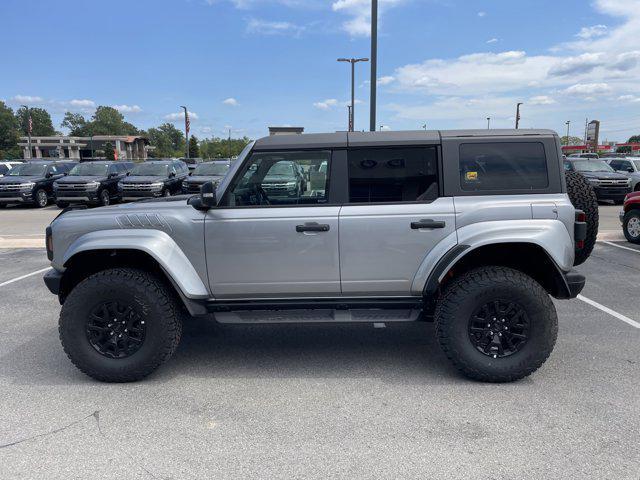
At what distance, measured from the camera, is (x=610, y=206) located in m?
17.8

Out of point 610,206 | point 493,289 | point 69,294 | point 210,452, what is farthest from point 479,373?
point 610,206

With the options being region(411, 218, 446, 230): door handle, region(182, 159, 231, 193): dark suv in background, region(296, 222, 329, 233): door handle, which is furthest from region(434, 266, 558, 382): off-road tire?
region(182, 159, 231, 193): dark suv in background

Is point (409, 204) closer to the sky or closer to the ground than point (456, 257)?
closer to the sky

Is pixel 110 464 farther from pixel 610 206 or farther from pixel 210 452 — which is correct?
pixel 610 206

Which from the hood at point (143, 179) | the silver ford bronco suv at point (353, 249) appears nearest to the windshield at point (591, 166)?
the hood at point (143, 179)

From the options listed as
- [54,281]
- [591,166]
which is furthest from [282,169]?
[591,166]

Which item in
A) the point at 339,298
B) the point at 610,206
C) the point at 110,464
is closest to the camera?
the point at 110,464

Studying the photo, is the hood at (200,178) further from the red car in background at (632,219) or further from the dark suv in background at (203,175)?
the red car in background at (632,219)

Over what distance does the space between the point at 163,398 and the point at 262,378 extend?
0.76m

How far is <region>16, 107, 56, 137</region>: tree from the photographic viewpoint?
141 m

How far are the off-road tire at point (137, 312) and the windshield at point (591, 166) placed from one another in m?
18.5

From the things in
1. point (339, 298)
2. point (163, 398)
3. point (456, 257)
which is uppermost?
point (456, 257)

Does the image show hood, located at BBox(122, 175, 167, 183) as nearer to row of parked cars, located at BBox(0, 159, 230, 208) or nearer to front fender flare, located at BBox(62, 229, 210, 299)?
row of parked cars, located at BBox(0, 159, 230, 208)

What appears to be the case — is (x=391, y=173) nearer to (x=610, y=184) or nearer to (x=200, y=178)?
(x=200, y=178)
